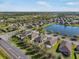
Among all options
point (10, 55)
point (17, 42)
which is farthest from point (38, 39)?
point (10, 55)

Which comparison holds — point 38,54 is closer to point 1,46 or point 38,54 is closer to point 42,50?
point 42,50

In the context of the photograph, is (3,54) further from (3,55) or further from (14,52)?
(14,52)

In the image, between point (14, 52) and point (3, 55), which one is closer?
point (3, 55)

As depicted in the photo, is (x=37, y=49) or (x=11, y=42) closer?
(x=37, y=49)

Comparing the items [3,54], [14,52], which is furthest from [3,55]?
[14,52]

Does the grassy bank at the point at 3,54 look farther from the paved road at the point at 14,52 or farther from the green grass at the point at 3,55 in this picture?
the paved road at the point at 14,52

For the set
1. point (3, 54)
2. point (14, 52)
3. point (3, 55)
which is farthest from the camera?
point (14, 52)

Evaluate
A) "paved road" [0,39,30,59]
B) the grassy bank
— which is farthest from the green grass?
"paved road" [0,39,30,59]

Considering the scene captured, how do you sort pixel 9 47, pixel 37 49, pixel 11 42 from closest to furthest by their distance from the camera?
1. pixel 37 49
2. pixel 9 47
3. pixel 11 42

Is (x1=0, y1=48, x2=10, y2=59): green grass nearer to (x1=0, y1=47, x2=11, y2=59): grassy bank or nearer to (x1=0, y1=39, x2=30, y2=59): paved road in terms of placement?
(x1=0, y1=47, x2=11, y2=59): grassy bank

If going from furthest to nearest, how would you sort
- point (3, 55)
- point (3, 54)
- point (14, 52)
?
1. point (14, 52)
2. point (3, 54)
3. point (3, 55)

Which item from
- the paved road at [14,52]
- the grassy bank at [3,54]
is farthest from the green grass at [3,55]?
the paved road at [14,52]
